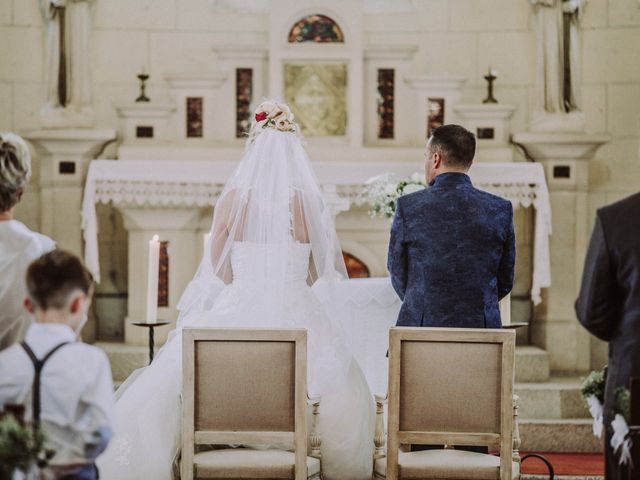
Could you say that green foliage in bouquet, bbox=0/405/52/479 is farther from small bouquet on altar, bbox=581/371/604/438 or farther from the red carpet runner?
the red carpet runner

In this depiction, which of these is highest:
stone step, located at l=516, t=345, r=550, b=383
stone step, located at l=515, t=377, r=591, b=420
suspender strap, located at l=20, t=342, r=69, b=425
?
suspender strap, located at l=20, t=342, r=69, b=425

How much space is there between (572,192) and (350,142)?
67.9 inches

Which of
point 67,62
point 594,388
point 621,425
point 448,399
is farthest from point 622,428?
point 67,62

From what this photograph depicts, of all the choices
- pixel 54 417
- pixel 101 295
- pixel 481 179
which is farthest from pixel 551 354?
pixel 54 417

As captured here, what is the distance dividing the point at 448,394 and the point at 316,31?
4880mm

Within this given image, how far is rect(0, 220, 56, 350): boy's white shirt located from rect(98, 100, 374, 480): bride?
3.07 feet

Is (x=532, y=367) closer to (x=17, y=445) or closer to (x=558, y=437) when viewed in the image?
(x=558, y=437)

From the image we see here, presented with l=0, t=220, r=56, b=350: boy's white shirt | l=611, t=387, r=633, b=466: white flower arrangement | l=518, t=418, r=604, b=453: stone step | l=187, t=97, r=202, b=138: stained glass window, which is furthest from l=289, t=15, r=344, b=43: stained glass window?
l=611, t=387, r=633, b=466: white flower arrangement

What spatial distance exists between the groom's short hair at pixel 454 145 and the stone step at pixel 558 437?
2955 millimetres

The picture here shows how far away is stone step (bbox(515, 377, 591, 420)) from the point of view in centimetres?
670

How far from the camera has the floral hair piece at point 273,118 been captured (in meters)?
4.79

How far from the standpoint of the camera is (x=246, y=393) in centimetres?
355

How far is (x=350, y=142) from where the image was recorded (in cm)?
780

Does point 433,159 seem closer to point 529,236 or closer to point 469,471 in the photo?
point 469,471
